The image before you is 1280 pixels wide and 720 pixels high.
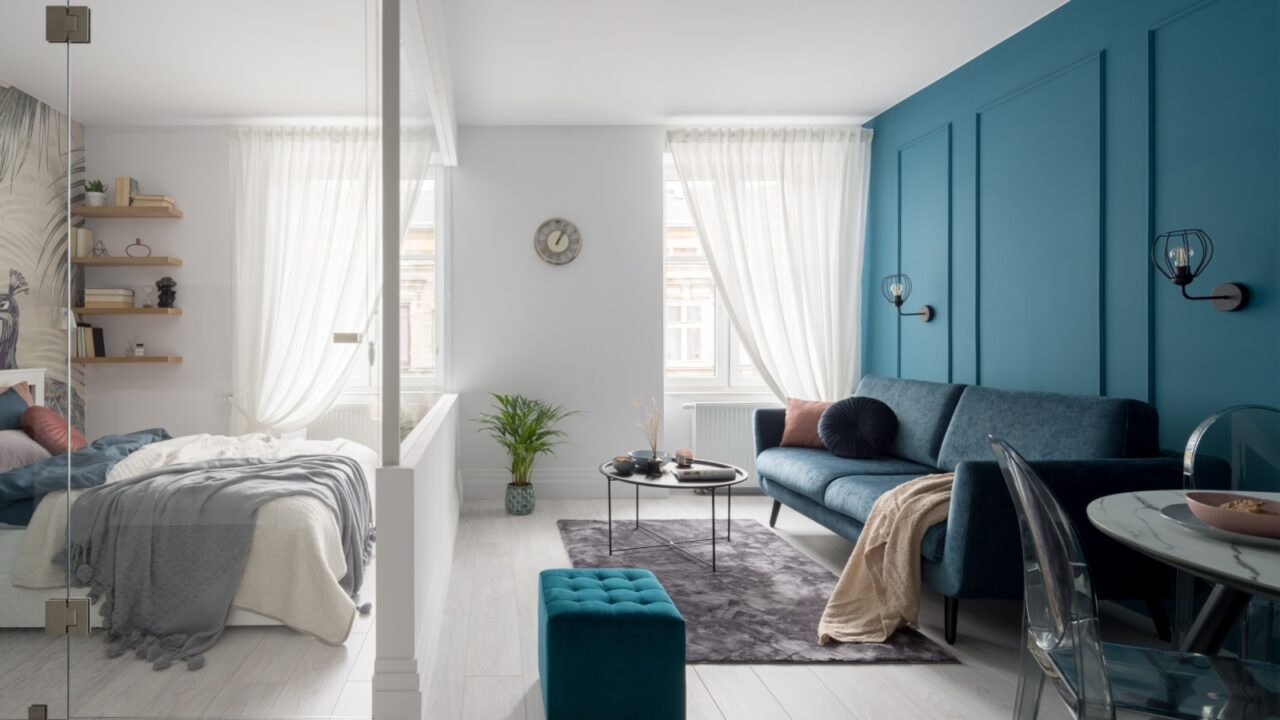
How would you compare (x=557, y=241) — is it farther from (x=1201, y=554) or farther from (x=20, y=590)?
(x=1201, y=554)

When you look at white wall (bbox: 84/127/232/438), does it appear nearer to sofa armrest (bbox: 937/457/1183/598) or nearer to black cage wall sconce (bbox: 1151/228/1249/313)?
sofa armrest (bbox: 937/457/1183/598)

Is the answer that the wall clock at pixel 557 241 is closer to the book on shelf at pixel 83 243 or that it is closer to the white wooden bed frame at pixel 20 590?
the book on shelf at pixel 83 243

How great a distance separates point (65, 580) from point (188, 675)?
0.37 metres

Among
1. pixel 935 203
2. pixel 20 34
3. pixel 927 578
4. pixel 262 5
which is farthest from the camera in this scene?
pixel 935 203

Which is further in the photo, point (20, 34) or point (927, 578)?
point (927, 578)

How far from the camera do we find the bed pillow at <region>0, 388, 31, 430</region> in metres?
1.81

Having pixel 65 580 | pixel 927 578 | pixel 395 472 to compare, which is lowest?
pixel 927 578

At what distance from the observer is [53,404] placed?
1.88 metres

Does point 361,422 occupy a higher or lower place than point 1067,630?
higher

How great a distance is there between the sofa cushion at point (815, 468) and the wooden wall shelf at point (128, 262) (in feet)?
9.53

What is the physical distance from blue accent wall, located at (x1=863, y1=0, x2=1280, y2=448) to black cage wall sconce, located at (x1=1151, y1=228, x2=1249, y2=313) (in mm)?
41

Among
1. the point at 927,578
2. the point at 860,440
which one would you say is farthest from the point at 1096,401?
the point at 860,440

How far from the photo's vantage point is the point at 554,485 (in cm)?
548

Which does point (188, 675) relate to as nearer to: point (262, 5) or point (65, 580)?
point (65, 580)
